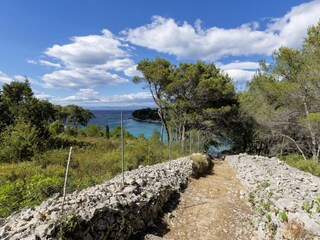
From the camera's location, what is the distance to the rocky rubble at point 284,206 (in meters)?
4.22

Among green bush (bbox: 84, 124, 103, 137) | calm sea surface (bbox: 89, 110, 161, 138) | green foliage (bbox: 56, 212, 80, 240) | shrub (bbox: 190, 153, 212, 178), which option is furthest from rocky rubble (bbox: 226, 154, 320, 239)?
green bush (bbox: 84, 124, 103, 137)

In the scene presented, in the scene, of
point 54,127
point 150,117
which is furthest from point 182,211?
point 150,117

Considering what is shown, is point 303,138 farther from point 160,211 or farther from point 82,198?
point 82,198

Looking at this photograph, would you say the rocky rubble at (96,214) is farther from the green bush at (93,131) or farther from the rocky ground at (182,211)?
the green bush at (93,131)

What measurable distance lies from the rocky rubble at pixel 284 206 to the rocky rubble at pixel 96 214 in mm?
2259

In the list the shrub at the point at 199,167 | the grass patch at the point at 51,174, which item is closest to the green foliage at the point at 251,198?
the shrub at the point at 199,167

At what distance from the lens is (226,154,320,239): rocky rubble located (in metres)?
4.22

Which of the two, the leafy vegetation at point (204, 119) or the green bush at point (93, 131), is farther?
the green bush at point (93, 131)

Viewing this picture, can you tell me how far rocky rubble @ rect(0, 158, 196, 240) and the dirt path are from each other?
18.8 inches

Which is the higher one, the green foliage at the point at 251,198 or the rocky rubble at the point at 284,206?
the rocky rubble at the point at 284,206

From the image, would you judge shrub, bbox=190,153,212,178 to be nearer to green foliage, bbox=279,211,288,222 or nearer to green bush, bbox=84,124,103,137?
green foliage, bbox=279,211,288,222

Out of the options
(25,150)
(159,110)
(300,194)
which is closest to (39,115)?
(25,150)

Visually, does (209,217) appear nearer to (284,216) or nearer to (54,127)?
(284,216)

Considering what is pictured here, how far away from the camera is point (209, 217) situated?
5664mm
